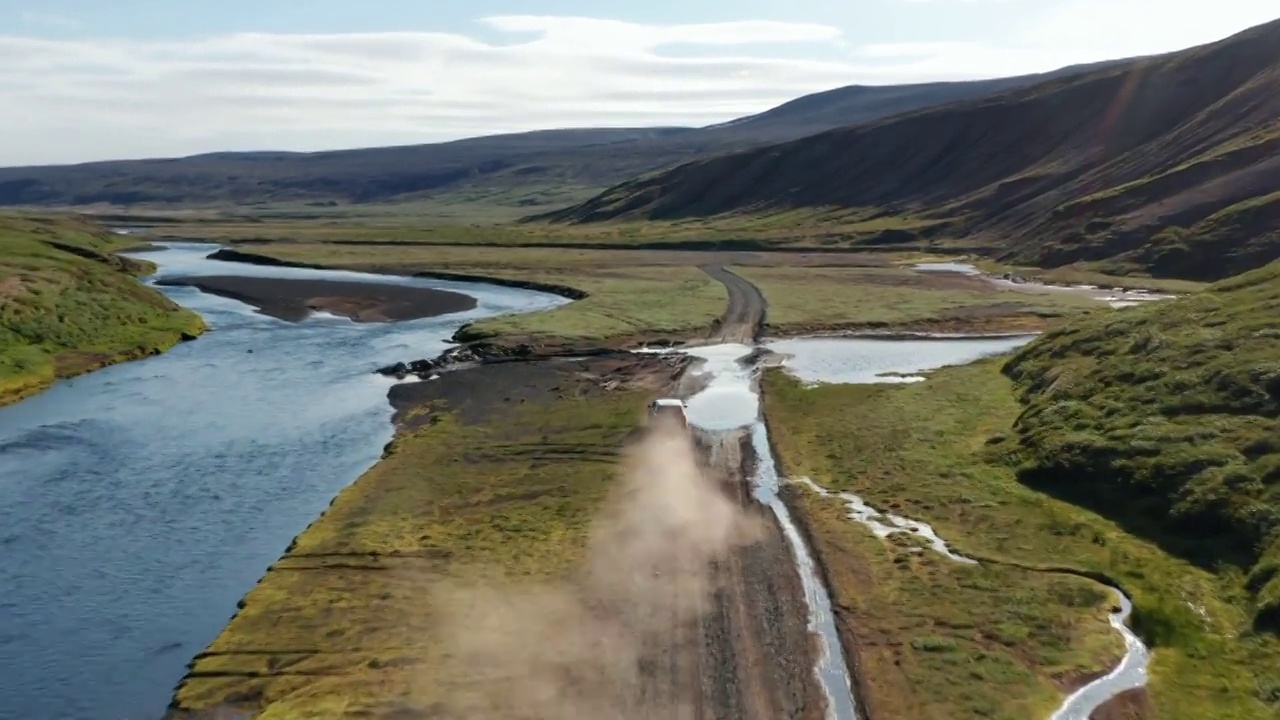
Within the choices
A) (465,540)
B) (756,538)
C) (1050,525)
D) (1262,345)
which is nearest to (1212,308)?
(1262,345)

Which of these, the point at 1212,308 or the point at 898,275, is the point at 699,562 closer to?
the point at 1212,308

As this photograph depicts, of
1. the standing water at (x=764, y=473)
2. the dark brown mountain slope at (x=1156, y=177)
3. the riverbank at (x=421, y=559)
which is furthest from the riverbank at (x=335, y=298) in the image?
the dark brown mountain slope at (x=1156, y=177)

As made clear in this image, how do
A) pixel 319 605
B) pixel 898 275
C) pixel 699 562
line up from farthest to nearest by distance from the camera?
pixel 898 275, pixel 699 562, pixel 319 605

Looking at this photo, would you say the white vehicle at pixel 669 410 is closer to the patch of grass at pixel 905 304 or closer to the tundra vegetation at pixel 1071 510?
the tundra vegetation at pixel 1071 510

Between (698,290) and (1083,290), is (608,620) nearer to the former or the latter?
(698,290)

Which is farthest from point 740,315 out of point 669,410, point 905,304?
point 669,410
